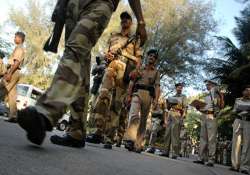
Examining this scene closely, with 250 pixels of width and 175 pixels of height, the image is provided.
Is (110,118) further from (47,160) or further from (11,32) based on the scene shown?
(11,32)

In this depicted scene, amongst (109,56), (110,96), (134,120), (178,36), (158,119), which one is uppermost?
(178,36)

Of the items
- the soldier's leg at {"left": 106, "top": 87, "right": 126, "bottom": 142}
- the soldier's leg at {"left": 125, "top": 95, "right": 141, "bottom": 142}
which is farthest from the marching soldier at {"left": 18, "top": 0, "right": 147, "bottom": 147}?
the soldier's leg at {"left": 125, "top": 95, "right": 141, "bottom": 142}

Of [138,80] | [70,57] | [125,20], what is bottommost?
[70,57]

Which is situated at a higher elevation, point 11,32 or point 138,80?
point 11,32

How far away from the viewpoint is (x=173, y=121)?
39.7 feet

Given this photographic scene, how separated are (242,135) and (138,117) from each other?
284 centimetres

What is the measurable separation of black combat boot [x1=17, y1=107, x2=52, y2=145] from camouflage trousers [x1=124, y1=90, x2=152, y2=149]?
5744mm

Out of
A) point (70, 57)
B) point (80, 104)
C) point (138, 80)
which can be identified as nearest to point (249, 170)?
point (138, 80)

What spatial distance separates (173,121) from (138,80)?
326cm

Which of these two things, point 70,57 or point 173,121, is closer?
point 70,57

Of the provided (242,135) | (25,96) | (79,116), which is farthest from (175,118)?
(25,96)

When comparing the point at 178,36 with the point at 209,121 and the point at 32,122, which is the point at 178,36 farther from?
the point at 32,122

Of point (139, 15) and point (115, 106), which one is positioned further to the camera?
point (115, 106)

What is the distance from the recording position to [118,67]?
792cm
